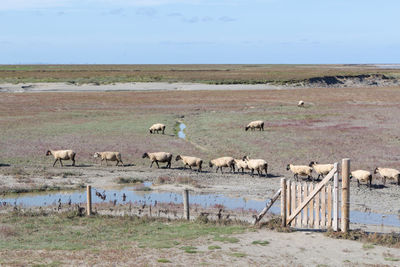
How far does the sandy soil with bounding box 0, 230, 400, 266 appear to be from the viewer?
13.6 meters

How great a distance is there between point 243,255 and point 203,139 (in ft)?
88.0

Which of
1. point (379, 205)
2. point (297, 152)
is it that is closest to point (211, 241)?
point (379, 205)

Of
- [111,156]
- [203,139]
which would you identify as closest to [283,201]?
[111,156]

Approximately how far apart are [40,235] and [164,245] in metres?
4.14

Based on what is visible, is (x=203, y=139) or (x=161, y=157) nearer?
(x=161, y=157)

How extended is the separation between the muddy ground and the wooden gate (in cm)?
569

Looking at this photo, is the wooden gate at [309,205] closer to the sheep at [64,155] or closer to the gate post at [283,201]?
the gate post at [283,201]

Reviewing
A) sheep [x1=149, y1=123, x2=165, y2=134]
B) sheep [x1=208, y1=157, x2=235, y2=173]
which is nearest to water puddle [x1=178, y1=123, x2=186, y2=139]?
sheep [x1=149, y1=123, x2=165, y2=134]

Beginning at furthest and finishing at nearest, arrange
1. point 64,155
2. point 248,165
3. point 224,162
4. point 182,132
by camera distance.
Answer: point 182,132
point 64,155
point 224,162
point 248,165

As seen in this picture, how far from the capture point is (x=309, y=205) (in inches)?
648

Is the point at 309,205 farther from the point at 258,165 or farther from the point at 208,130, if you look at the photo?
the point at 208,130

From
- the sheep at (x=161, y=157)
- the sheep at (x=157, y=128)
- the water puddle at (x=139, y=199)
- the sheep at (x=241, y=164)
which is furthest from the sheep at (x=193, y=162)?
the sheep at (x=157, y=128)

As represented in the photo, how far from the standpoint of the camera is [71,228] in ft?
57.1

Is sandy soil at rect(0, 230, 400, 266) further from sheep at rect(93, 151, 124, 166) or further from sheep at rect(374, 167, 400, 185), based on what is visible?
sheep at rect(93, 151, 124, 166)
